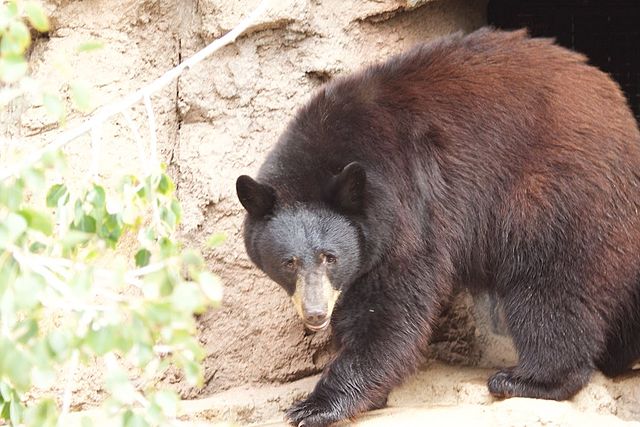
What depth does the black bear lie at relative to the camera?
18.9ft

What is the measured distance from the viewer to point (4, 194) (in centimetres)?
303

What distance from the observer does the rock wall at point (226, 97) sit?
675 centimetres

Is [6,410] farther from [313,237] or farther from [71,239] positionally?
[313,237]

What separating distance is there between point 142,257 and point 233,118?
3428 millimetres

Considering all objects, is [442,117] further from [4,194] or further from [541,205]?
[4,194]

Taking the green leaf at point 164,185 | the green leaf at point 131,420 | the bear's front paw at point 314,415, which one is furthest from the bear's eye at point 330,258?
the green leaf at point 131,420

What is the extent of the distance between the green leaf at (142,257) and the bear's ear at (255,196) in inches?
80.3

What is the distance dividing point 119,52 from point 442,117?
2.24 metres

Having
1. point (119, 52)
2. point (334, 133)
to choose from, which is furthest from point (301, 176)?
point (119, 52)

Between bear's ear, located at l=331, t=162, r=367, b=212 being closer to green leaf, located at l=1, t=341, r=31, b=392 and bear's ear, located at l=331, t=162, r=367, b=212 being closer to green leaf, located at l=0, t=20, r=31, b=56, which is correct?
green leaf, located at l=0, t=20, r=31, b=56

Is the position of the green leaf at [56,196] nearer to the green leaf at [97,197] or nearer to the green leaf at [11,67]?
the green leaf at [97,197]

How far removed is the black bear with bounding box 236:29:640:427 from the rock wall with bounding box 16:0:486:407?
869 mm

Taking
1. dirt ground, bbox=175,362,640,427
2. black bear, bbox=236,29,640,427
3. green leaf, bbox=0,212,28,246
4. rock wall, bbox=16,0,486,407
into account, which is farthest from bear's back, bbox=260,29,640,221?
green leaf, bbox=0,212,28,246

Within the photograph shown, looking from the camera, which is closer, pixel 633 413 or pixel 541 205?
pixel 541 205
